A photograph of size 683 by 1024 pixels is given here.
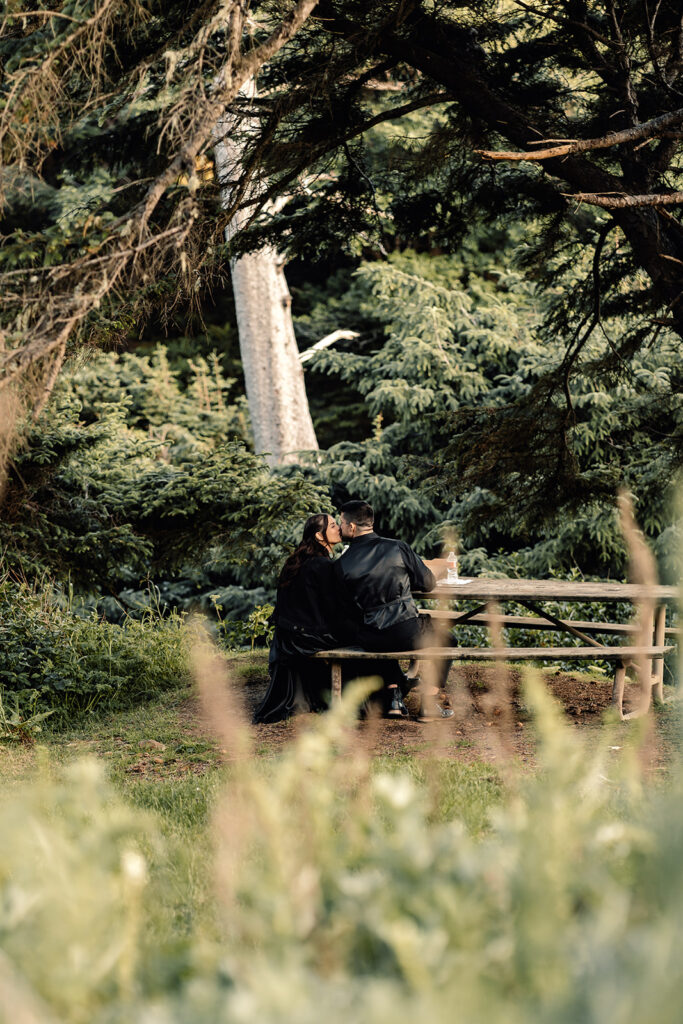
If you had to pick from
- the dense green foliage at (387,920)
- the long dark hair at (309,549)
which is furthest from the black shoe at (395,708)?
the dense green foliage at (387,920)

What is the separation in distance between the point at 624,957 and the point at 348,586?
215 inches

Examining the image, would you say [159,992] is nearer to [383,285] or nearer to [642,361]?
[642,361]

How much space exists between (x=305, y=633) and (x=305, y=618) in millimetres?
106

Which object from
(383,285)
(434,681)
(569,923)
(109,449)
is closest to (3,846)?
(569,923)

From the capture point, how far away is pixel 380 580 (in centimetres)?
700

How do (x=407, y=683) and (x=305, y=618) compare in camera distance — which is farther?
(x=407, y=683)

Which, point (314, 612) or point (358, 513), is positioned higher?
point (358, 513)

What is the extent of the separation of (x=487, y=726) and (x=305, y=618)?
1420mm

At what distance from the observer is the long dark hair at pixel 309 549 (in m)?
7.17

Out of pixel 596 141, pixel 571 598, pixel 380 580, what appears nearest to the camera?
pixel 596 141

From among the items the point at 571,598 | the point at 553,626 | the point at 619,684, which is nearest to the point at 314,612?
the point at 571,598

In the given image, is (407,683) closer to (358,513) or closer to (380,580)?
(380,580)

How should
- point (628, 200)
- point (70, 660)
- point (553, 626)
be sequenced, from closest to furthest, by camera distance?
1. point (628, 200)
2. point (553, 626)
3. point (70, 660)

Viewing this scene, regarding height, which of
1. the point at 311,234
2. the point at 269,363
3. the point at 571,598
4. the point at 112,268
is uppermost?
the point at 311,234
